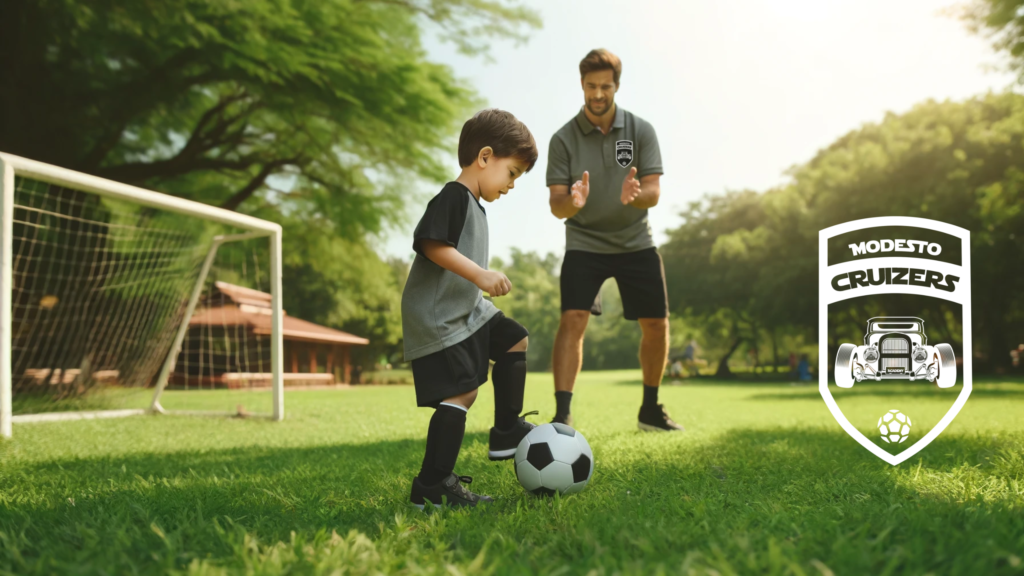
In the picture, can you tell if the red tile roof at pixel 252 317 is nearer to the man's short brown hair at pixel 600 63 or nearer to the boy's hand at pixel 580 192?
the man's short brown hair at pixel 600 63

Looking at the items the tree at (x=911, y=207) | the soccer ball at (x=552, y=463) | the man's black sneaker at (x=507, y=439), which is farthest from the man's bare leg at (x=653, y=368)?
the tree at (x=911, y=207)

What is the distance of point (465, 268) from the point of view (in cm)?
259

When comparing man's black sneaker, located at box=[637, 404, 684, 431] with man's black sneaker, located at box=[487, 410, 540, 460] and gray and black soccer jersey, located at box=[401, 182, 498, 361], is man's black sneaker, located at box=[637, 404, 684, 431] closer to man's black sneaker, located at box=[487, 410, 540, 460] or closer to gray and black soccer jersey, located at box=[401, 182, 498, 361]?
man's black sneaker, located at box=[487, 410, 540, 460]

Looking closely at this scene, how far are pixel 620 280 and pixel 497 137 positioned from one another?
2.37m

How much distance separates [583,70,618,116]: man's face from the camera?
15.4 feet

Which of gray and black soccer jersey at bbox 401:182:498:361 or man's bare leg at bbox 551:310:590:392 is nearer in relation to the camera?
gray and black soccer jersey at bbox 401:182:498:361

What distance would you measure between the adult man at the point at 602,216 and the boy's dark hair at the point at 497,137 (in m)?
1.78

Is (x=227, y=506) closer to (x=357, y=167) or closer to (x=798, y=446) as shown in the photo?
(x=798, y=446)

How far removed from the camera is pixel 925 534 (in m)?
1.92

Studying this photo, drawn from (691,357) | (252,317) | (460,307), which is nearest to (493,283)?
(460,307)

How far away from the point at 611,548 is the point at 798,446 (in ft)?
9.30

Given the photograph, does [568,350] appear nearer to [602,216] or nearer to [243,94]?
[602,216]

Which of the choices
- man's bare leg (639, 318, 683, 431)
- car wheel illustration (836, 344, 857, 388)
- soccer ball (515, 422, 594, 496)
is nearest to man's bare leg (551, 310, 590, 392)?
man's bare leg (639, 318, 683, 431)

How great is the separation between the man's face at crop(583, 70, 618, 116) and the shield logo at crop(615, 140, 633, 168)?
28 centimetres
